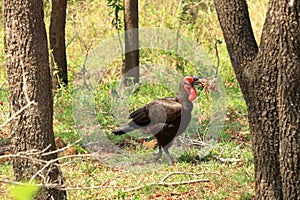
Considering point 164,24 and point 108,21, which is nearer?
point 164,24

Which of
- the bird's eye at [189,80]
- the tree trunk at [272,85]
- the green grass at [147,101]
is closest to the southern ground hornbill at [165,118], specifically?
the bird's eye at [189,80]

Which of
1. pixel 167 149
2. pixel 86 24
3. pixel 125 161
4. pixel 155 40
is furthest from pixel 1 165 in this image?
pixel 86 24

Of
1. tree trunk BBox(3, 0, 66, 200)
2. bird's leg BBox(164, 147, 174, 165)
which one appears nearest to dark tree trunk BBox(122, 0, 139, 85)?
bird's leg BBox(164, 147, 174, 165)

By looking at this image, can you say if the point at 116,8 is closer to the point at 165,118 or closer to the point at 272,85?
the point at 165,118

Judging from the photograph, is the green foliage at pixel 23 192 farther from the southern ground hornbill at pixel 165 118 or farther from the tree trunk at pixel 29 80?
the southern ground hornbill at pixel 165 118

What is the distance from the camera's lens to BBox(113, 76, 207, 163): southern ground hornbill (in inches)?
272

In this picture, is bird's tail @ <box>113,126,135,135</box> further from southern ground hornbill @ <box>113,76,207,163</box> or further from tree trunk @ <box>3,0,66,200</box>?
tree trunk @ <box>3,0,66,200</box>

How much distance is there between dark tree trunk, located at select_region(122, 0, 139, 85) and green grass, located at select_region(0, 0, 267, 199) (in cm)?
26

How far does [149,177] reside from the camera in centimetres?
631

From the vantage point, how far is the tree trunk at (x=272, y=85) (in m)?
4.20

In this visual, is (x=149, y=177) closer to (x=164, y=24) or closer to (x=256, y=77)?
(x=256, y=77)

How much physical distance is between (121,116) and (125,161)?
165 centimetres

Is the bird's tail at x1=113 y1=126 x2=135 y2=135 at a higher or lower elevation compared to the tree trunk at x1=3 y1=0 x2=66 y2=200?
lower

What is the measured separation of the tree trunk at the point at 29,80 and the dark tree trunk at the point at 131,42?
498 cm
